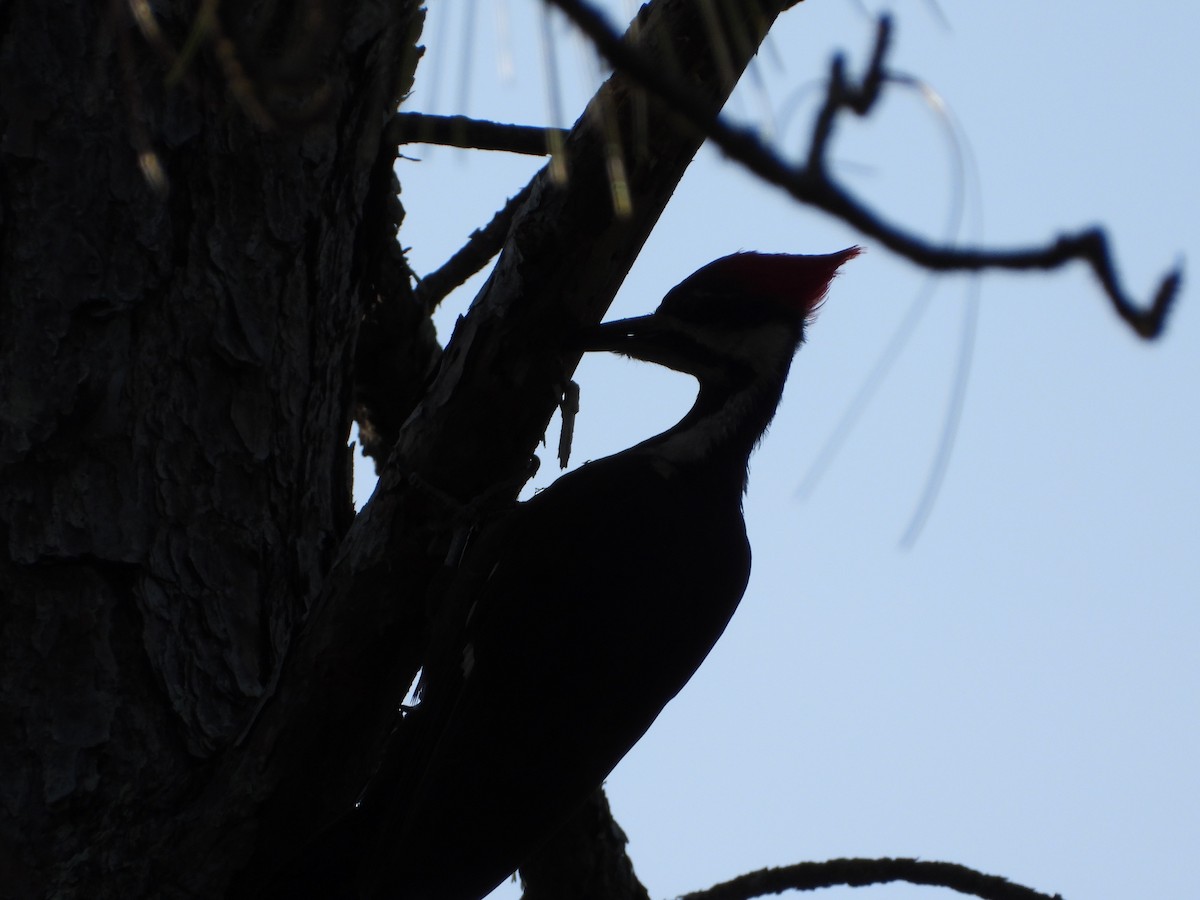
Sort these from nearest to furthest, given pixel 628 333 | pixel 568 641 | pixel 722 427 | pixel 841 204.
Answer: pixel 841 204
pixel 568 641
pixel 628 333
pixel 722 427

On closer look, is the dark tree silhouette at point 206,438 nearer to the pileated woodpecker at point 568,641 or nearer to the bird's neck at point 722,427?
the pileated woodpecker at point 568,641

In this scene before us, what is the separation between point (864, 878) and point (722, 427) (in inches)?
45.2

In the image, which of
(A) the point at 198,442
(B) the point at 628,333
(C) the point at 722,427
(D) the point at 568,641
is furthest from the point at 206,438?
(C) the point at 722,427

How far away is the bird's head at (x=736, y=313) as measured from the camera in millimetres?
3018

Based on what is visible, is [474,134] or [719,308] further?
[719,308]

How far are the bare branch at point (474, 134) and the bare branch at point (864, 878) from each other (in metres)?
1.33

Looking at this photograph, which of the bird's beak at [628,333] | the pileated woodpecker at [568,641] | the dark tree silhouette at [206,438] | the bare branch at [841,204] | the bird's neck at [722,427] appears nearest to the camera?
the bare branch at [841,204]

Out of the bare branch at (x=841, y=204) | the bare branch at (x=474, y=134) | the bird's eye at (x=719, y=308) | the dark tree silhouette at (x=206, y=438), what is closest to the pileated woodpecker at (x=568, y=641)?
the bird's eye at (x=719, y=308)

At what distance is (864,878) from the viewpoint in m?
2.14

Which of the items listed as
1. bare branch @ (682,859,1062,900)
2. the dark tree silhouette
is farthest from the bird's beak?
bare branch @ (682,859,1062,900)

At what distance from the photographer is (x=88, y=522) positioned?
6.63ft

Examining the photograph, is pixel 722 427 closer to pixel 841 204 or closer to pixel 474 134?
pixel 474 134

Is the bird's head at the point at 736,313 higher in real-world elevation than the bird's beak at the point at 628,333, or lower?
higher

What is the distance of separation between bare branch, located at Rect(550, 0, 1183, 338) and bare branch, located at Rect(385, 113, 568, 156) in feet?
5.76
